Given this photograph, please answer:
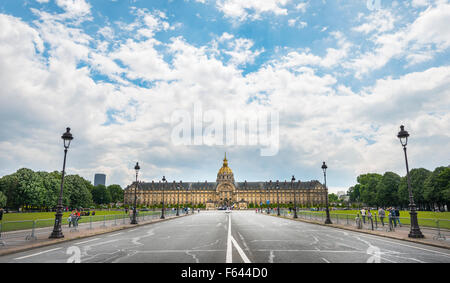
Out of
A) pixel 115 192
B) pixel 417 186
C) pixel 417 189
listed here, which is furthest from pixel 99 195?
pixel 417 186

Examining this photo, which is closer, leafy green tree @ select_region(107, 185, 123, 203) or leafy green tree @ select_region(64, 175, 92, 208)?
leafy green tree @ select_region(64, 175, 92, 208)

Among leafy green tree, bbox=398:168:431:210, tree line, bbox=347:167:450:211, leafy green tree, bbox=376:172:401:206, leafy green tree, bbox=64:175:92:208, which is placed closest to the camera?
tree line, bbox=347:167:450:211

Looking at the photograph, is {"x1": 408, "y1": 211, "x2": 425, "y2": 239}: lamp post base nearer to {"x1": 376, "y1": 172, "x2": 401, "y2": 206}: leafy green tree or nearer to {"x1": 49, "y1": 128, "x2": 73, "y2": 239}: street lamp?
→ {"x1": 49, "y1": 128, "x2": 73, "y2": 239}: street lamp

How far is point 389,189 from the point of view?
93500 millimetres

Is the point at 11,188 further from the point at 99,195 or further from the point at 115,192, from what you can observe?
the point at 115,192

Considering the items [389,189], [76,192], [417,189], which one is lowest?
[76,192]

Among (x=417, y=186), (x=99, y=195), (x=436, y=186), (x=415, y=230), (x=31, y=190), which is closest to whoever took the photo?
(x=415, y=230)

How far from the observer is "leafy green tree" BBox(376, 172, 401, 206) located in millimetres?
93500

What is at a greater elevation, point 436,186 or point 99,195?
point 436,186

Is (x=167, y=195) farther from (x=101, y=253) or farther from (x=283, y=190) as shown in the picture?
(x=101, y=253)

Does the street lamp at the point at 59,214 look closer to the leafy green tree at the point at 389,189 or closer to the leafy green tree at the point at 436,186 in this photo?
the leafy green tree at the point at 436,186

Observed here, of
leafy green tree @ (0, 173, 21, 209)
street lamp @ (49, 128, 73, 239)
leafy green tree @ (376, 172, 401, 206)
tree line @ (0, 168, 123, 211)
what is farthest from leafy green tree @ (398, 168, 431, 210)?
leafy green tree @ (0, 173, 21, 209)

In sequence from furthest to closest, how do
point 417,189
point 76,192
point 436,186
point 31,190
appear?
point 76,192
point 417,189
point 436,186
point 31,190
